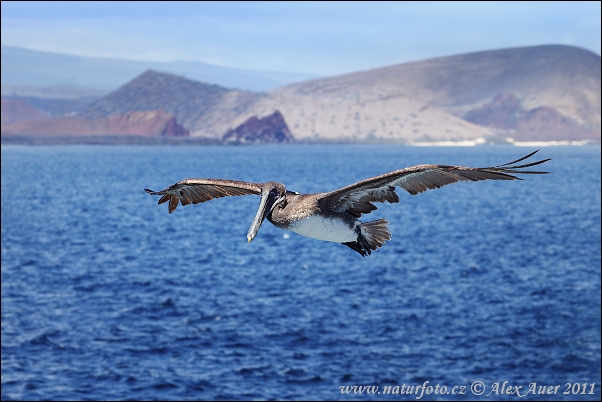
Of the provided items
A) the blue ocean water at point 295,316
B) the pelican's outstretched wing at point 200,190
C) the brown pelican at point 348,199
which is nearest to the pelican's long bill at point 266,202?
the brown pelican at point 348,199

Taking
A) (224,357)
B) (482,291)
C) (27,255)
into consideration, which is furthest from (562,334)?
(27,255)

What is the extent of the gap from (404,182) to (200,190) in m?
3.64

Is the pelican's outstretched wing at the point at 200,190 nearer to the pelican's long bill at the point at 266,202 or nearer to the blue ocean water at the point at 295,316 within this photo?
the pelican's long bill at the point at 266,202

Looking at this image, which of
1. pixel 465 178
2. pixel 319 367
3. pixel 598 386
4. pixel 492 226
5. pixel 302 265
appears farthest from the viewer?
pixel 492 226

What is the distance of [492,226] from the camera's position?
14600cm

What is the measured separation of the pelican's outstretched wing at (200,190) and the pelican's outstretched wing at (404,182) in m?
1.43

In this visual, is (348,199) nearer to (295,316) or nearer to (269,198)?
(269,198)

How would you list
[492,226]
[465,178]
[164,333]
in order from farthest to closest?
[492,226] → [164,333] → [465,178]

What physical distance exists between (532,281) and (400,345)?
1100 inches

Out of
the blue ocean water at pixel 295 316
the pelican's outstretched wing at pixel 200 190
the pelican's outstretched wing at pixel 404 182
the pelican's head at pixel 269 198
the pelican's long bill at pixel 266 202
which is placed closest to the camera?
the pelican's long bill at pixel 266 202

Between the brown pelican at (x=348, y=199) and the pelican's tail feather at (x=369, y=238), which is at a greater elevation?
the brown pelican at (x=348, y=199)

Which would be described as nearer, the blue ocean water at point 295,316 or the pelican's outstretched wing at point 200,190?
the pelican's outstretched wing at point 200,190

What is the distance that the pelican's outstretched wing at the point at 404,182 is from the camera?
8.81 m

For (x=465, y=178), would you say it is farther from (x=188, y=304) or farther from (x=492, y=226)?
(x=492, y=226)
